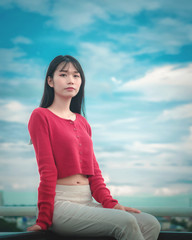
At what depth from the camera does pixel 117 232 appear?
55.2 inches

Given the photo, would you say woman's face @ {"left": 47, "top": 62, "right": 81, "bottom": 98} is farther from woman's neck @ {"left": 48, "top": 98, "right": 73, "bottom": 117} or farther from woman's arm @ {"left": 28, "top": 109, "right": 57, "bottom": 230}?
woman's arm @ {"left": 28, "top": 109, "right": 57, "bottom": 230}

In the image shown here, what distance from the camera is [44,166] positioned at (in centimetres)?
156

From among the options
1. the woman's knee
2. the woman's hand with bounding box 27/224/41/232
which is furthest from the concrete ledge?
the woman's knee

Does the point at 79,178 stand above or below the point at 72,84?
below

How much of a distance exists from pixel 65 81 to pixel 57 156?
1.53 ft

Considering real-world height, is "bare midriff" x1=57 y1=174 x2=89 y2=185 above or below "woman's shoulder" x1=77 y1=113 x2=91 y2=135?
below

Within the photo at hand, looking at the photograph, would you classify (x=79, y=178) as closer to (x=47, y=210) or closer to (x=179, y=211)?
(x=47, y=210)

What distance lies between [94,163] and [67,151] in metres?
0.28

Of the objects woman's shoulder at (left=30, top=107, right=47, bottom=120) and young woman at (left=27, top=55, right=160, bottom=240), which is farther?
woman's shoulder at (left=30, top=107, right=47, bottom=120)

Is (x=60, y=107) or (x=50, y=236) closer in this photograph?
(x=50, y=236)

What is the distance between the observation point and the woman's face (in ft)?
5.88

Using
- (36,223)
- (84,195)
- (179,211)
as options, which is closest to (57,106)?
(84,195)

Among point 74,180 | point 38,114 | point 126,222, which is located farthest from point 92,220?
point 38,114

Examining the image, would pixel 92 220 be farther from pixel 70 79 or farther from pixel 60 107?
pixel 70 79
